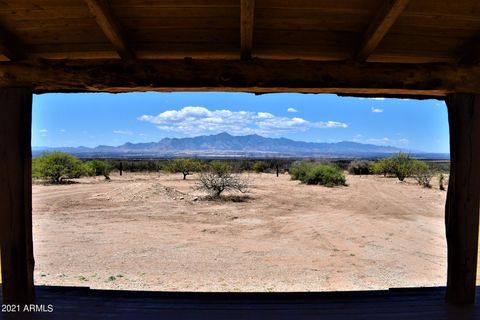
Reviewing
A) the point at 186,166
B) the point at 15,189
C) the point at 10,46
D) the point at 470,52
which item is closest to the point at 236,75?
the point at 10,46

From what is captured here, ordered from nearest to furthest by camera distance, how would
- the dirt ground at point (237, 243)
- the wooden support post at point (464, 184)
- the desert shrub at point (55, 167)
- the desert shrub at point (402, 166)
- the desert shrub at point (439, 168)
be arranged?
the wooden support post at point (464, 184), the dirt ground at point (237, 243), the desert shrub at point (55, 167), the desert shrub at point (402, 166), the desert shrub at point (439, 168)

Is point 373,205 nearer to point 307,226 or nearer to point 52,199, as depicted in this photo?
point 307,226

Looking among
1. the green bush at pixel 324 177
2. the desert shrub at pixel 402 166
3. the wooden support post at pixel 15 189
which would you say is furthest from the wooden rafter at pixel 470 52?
the desert shrub at pixel 402 166

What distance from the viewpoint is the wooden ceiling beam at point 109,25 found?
2.97 metres

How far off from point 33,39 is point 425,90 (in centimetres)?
376

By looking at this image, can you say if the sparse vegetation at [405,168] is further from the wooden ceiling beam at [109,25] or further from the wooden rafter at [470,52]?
the wooden ceiling beam at [109,25]

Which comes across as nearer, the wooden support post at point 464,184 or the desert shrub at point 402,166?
the wooden support post at point 464,184

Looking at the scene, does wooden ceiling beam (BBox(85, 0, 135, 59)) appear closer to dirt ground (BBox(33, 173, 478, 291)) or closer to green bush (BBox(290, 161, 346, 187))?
dirt ground (BBox(33, 173, 478, 291))

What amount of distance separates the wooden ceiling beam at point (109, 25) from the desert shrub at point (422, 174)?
74.6 feet

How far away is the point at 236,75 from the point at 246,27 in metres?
0.51

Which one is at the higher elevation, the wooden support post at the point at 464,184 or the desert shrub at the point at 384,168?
the wooden support post at the point at 464,184

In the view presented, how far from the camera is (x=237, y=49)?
11.7ft

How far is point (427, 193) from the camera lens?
63.3 feet

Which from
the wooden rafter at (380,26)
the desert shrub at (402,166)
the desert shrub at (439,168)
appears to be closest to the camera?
the wooden rafter at (380,26)
